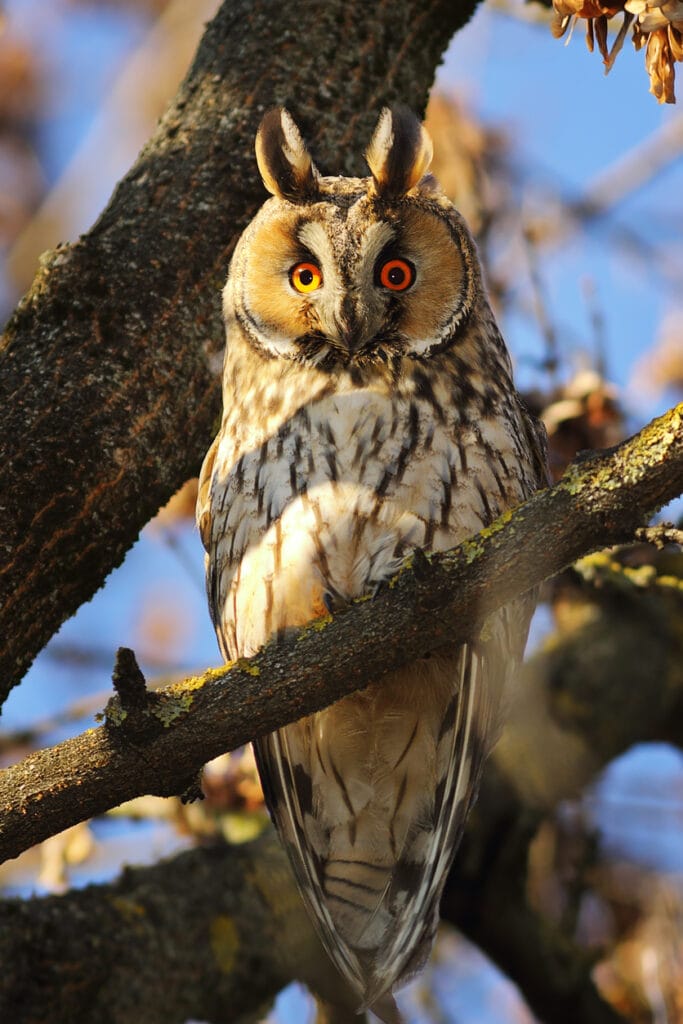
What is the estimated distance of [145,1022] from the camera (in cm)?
277

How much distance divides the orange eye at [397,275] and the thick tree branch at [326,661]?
90cm

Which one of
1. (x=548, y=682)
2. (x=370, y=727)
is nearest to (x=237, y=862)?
(x=370, y=727)

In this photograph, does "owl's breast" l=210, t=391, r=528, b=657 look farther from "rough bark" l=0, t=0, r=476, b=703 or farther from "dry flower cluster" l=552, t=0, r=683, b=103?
"dry flower cluster" l=552, t=0, r=683, b=103

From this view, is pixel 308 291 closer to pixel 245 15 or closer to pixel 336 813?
pixel 245 15

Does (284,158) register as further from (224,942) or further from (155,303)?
(224,942)

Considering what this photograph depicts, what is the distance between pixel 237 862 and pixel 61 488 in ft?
4.35

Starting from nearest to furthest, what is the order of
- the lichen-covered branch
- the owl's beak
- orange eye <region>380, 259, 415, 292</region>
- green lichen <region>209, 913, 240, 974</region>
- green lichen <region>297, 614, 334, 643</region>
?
1. green lichen <region>297, 614, 334, 643</region>
2. the owl's beak
3. orange eye <region>380, 259, 415, 292</region>
4. the lichen-covered branch
5. green lichen <region>209, 913, 240, 974</region>

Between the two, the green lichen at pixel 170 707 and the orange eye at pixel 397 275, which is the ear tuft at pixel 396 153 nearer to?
the orange eye at pixel 397 275

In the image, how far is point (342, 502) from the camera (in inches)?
92.4

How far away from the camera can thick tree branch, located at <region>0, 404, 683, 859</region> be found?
1685mm

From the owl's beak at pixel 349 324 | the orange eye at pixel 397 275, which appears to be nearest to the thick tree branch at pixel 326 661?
the owl's beak at pixel 349 324

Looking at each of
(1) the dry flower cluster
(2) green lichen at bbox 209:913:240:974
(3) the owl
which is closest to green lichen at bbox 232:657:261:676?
(3) the owl

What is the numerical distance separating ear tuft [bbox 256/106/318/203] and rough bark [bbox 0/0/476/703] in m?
0.11

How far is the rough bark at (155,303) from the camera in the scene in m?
2.19
